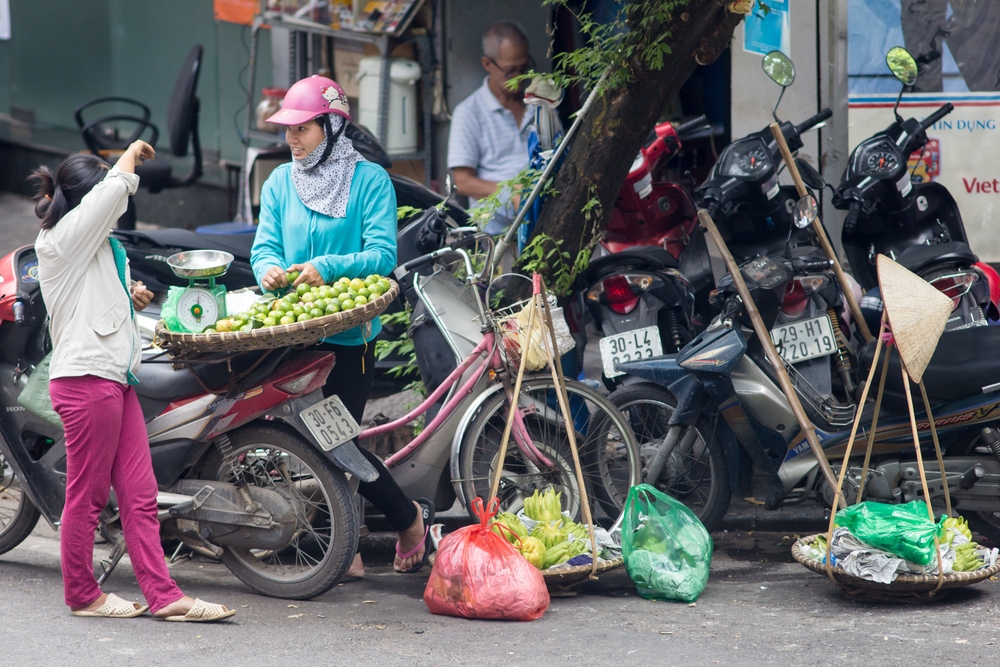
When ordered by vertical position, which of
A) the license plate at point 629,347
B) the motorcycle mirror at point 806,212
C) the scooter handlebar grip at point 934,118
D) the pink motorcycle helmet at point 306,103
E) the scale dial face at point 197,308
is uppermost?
the scooter handlebar grip at point 934,118

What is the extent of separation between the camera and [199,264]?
403 cm

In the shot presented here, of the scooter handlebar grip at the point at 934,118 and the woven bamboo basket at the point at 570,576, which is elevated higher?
the scooter handlebar grip at the point at 934,118

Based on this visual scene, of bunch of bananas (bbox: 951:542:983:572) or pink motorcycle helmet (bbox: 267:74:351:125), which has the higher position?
pink motorcycle helmet (bbox: 267:74:351:125)

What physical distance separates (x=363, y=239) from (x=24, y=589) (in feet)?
6.45

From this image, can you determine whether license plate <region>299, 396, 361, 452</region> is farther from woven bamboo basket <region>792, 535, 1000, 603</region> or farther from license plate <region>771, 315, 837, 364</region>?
license plate <region>771, 315, 837, 364</region>

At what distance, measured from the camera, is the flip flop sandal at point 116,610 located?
3.96m

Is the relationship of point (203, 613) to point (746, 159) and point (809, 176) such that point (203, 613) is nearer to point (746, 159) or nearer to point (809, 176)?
point (746, 159)

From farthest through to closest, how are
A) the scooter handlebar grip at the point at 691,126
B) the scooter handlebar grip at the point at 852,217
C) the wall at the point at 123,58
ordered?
the wall at the point at 123,58, the scooter handlebar grip at the point at 691,126, the scooter handlebar grip at the point at 852,217

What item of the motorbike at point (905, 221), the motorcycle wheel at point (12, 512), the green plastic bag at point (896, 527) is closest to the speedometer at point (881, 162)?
the motorbike at point (905, 221)

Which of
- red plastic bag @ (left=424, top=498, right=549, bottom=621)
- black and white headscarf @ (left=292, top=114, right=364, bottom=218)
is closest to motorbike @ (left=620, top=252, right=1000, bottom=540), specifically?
red plastic bag @ (left=424, top=498, right=549, bottom=621)

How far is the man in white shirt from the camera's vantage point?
6.64 metres

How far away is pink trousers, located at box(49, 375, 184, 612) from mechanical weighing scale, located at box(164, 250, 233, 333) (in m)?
0.34

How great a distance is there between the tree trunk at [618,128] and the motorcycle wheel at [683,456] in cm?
84

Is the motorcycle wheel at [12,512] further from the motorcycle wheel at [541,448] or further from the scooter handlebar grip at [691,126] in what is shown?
the scooter handlebar grip at [691,126]
